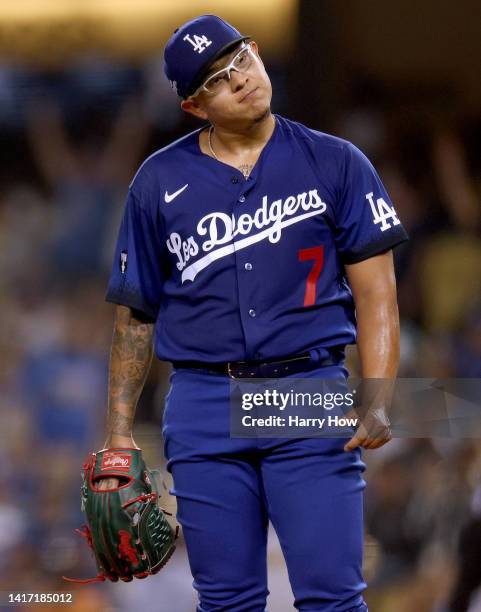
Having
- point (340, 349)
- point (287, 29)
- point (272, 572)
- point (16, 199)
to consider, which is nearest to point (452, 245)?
point (287, 29)

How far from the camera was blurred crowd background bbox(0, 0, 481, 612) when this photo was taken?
4.60m

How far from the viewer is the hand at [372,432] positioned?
8.36 feet

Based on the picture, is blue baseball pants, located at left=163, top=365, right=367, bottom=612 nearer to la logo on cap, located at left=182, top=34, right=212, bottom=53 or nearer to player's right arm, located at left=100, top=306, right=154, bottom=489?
player's right arm, located at left=100, top=306, right=154, bottom=489

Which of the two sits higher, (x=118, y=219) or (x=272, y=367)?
(x=118, y=219)

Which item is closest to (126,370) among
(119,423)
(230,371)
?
(119,423)

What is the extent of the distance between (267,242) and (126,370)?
0.48 metres

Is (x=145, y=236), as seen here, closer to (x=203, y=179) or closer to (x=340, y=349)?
(x=203, y=179)

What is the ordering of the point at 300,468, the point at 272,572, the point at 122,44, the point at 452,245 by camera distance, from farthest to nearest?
the point at 122,44
the point at 452,245
the point at 272,572
the point at 300,468

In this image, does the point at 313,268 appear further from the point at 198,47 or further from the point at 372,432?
the point at 198,47

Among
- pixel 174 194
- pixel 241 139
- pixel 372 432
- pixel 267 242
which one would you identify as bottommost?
pixel 372 432

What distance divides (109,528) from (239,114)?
3.39 feet

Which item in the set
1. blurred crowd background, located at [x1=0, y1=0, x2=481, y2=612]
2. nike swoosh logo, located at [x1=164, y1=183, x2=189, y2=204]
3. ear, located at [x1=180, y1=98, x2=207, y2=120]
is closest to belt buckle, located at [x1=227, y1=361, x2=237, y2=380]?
nike swoosh logo, located at [x1=164, y1=183, x2=189, y2=204]

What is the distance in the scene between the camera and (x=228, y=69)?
2643 mm

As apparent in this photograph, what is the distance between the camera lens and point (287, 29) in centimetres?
516
